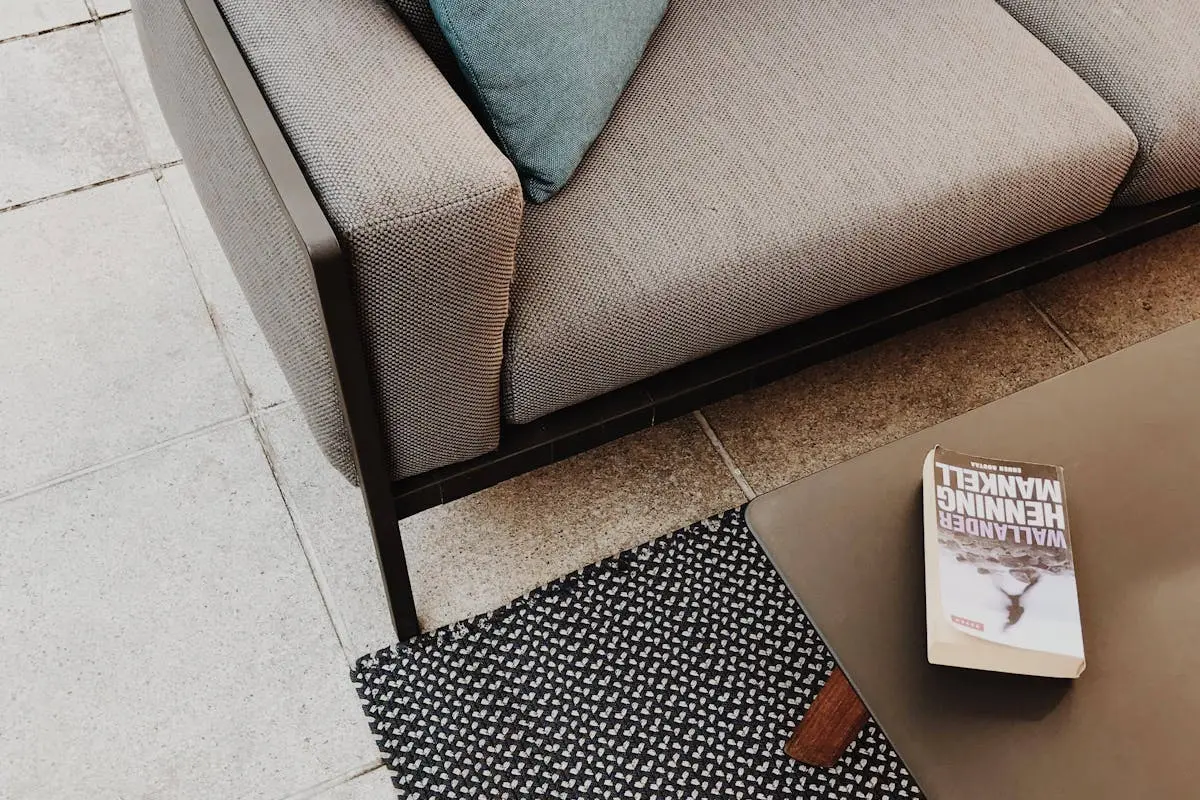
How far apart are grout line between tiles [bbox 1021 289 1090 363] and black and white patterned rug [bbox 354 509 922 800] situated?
664 mm

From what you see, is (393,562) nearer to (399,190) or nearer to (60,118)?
(399,190)

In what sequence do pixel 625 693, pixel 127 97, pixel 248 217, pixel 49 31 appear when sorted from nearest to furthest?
pixel 248 217
pixel 625 693
pixel 127 97
pixel 49 31

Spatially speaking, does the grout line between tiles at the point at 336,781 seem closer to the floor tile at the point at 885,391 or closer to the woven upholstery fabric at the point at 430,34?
the floor tile at the point at 885,391

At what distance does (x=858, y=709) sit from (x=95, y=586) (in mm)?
989

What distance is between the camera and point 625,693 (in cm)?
139

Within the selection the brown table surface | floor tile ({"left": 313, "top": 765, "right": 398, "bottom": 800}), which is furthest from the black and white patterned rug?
the brown table surface

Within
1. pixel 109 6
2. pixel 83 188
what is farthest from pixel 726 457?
pixel 109 6

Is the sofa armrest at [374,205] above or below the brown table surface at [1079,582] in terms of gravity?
above

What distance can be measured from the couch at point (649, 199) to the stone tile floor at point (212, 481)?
0.64ft

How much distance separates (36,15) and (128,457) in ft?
3.63

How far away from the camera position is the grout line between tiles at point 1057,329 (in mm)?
1747

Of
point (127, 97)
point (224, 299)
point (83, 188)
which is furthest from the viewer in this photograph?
point (127, 97)

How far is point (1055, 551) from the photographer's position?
1.02 m

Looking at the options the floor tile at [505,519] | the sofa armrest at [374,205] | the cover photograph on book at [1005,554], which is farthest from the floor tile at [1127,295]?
the sofa armrest at [374,205]
